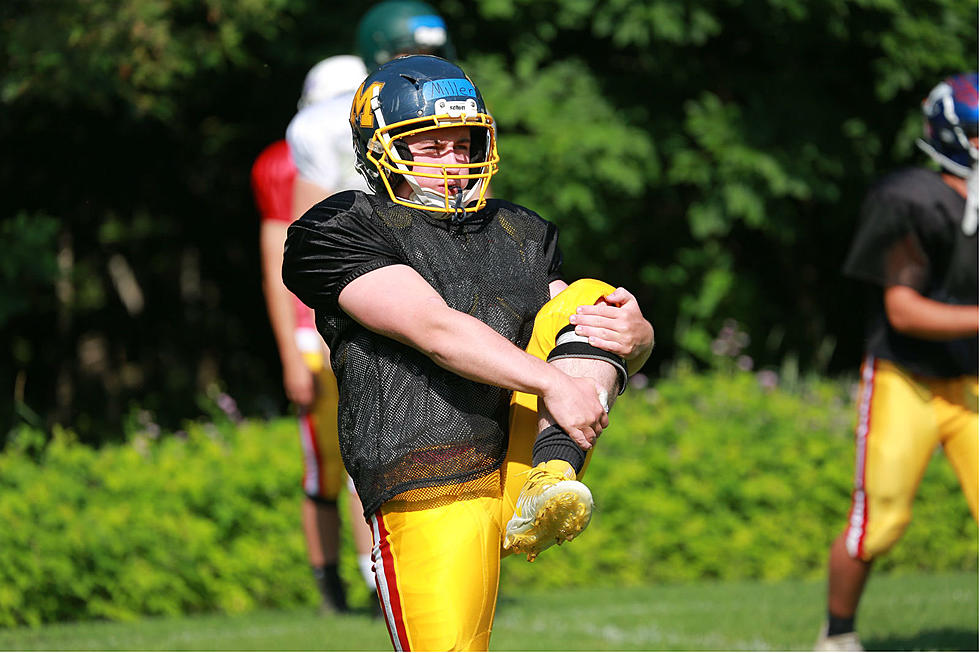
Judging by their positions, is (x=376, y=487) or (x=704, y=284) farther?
(x=704, y=284)

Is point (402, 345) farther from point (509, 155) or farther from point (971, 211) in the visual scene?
point (509, 155)

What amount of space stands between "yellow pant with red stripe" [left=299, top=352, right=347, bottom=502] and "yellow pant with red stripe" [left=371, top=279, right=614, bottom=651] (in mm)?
2864

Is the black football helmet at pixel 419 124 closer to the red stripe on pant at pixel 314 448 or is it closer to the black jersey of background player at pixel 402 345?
the black jersey of background player at pixel 402 345

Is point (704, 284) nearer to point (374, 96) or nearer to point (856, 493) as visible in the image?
point (856, 493)

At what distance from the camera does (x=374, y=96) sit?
3.02 m

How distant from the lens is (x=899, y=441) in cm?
489

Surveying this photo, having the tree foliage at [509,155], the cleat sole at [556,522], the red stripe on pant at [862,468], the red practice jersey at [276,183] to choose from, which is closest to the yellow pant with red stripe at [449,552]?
the cleat sole at [556,522]

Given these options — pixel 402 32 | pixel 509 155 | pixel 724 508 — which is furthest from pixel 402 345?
pixel 509 155

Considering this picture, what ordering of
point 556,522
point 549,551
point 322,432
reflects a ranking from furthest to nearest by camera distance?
1. point 549,551
2. point 322,432
3. point 556,522

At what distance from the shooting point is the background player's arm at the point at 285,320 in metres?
5.75

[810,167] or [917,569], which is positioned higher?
[810,167]

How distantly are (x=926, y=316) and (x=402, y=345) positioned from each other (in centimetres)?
252

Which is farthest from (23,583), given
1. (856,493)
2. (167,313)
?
(167,313)

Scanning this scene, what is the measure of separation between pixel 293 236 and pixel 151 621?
4.07m
